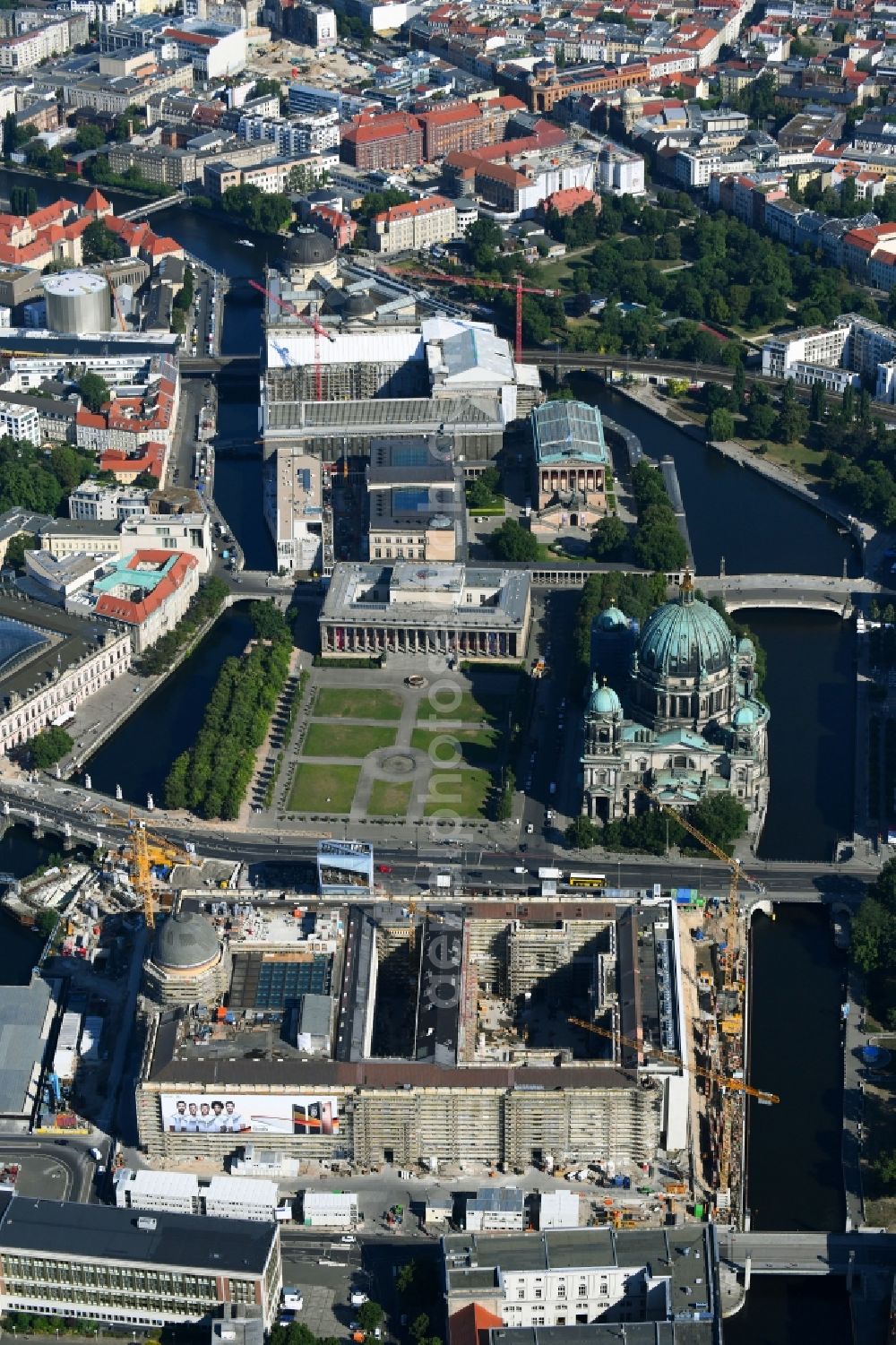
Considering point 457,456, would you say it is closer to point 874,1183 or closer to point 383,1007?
point 383,1007

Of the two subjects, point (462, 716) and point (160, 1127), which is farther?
point (462, 716)

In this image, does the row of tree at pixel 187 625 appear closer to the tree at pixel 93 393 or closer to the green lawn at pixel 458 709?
the green lawn at pixel 458 709

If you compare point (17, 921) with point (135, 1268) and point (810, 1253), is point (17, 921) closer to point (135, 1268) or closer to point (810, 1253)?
point (135, 1268)

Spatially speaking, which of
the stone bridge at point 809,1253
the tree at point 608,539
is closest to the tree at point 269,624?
the tree at point 608,539

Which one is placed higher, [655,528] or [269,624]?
[655,528]

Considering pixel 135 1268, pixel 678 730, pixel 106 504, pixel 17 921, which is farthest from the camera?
pixel 106 504

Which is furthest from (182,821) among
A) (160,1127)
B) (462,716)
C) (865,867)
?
(865,867)

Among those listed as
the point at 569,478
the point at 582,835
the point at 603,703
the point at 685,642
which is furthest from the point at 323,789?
the point at 569,478
